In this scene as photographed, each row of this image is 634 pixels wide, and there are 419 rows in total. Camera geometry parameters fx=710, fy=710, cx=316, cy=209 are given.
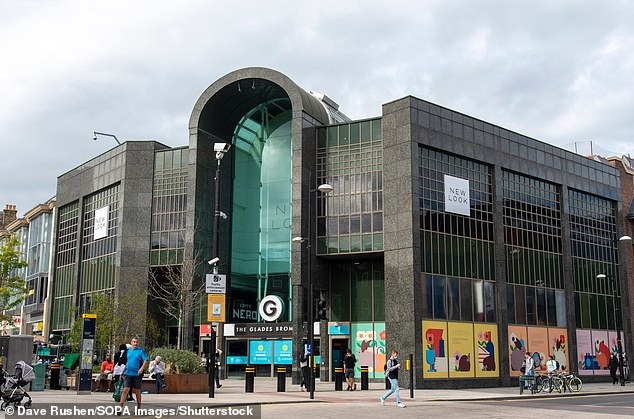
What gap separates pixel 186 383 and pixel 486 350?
18388mm

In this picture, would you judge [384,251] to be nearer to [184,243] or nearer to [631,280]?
[184,243]

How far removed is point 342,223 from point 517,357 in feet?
41.2

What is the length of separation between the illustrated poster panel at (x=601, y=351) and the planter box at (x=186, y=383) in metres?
29.2

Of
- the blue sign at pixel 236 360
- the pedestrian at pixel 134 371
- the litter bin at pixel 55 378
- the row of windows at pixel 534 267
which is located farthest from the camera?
the blue sign at pixel 236 360

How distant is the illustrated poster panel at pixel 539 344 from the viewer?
136ft

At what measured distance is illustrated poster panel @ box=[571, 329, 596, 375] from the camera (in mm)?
44875

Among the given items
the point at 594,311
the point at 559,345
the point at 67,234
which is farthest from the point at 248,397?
the point at 67,234

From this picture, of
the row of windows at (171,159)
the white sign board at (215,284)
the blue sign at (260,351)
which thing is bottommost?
the blue sign at (260,351)

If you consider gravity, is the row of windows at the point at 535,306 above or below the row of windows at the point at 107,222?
below

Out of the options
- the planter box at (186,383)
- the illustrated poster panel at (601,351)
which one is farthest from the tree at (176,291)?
the illustrated poster panel at (601,351)

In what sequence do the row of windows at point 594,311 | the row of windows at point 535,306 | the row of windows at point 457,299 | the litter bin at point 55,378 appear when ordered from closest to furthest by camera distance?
1. the litter bin at point 55,378
2. the row of windows at point 457,299
3. the row of windows at point 535,306
4. the row of windows at point 594,311

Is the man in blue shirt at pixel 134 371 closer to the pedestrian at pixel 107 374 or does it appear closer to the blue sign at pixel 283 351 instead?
the pedestrian at pixel 107 374

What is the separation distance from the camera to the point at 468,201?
3950cm

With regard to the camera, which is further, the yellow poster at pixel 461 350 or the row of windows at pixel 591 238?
the row of windows at pixel 591 238
